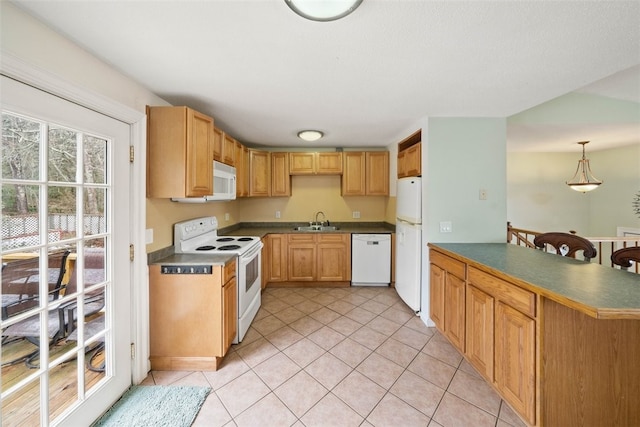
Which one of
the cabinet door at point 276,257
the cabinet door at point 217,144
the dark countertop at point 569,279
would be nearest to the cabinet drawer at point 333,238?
the cabinet door at point 276,257

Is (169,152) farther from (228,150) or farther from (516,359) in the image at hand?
(516,359)

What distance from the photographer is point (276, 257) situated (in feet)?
11.4

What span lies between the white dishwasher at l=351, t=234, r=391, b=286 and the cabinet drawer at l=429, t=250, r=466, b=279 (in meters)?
1.03

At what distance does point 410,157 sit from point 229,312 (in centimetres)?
254

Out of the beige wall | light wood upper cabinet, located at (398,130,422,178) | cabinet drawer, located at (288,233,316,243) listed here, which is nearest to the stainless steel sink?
the beige wall

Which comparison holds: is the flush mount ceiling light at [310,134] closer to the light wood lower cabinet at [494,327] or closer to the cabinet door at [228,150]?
the cabinet door at [228,150]

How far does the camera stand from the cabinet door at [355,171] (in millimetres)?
3643

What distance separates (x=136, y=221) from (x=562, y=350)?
2.78m

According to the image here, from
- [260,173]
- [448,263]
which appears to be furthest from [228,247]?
[448,263]

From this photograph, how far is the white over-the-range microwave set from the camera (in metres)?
2.21

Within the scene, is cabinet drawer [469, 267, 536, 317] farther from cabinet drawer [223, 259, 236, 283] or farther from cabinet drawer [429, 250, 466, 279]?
cabinet drawer [223, 259, 236, 283]

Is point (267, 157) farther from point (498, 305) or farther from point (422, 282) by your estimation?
point (498, 305)

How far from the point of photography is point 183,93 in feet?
6.10

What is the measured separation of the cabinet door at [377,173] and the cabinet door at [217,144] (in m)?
2.20
